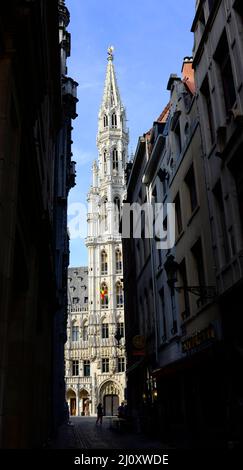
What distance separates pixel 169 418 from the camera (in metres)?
20.4

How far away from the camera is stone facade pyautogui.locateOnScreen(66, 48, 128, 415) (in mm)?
81312

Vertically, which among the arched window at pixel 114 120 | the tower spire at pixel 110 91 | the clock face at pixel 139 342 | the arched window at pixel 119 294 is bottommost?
the clock face at pixel 139 342

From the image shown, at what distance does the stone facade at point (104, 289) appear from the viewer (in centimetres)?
8131

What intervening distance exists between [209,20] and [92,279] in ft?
252

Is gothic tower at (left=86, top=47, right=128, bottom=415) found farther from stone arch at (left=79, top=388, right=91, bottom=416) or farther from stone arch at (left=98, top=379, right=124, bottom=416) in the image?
stone arch at (left=79, top=388, right=91, bottom=416)

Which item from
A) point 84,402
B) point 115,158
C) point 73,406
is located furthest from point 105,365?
point 115,158

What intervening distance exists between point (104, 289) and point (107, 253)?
24.2 ft

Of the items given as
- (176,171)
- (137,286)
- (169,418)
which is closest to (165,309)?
(169,418)

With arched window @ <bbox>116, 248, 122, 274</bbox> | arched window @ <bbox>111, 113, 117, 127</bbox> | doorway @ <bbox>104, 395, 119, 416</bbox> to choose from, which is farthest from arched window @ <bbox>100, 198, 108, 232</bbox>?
doorway @ <bbox>104, 395, 119, 416</bbox>

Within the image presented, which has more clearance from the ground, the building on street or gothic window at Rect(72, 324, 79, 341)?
gothic window at Rect(72, 324, 79, 341)

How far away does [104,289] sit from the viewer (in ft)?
293

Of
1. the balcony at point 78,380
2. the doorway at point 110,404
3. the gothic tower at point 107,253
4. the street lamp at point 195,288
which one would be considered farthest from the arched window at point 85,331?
the street lamp at point 195,288

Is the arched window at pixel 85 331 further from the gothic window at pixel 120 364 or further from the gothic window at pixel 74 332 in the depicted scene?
the gothic window at pixel 120 364

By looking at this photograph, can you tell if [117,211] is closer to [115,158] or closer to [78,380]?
[115,158]
